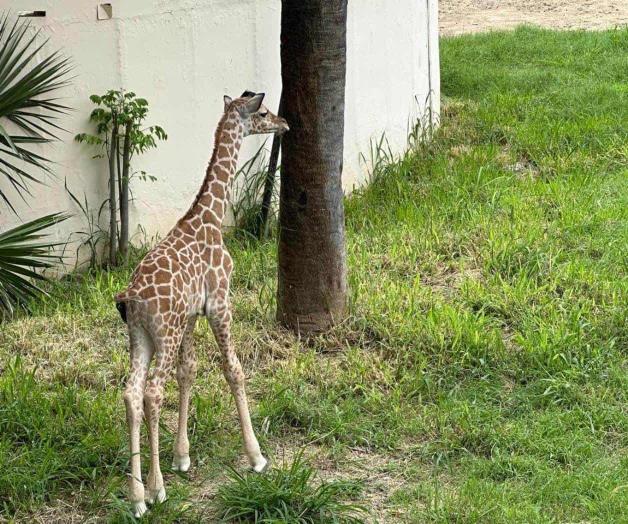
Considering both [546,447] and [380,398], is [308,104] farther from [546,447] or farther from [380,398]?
[546,447]

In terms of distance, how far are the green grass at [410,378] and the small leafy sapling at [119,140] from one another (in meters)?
0.35

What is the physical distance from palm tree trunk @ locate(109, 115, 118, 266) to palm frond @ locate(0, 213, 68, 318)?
58 centimetres

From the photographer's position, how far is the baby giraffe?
454 cm

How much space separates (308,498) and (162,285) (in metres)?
1.10

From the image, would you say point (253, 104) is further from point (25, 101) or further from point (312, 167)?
point (25, 101)

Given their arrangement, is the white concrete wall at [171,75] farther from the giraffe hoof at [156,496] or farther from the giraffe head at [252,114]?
the giraffe hoof at [156,496]

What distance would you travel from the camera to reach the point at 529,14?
16.2 meters

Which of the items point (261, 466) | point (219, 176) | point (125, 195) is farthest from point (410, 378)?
point (125, 195)

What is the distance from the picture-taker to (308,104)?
6.27 m

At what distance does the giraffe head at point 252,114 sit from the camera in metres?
5.19

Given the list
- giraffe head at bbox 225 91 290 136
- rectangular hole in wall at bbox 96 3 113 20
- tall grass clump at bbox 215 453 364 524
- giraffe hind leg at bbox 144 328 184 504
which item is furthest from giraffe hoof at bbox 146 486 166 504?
rectangular hole in wall at bbox 96 3 113 20

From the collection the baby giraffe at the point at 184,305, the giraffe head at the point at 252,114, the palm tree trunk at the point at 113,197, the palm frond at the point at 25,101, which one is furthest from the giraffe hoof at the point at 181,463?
the palm tree trunk at the point at 113,197

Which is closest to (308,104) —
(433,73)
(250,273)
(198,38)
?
(250,273)

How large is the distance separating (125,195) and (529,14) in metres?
10.4
